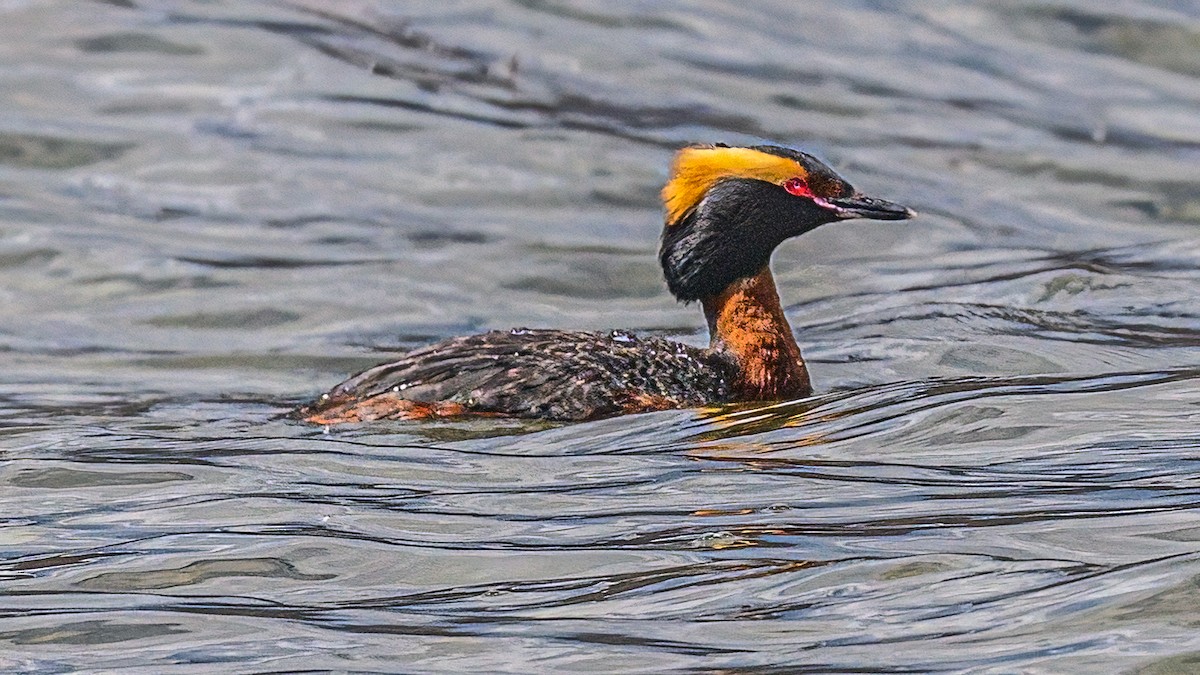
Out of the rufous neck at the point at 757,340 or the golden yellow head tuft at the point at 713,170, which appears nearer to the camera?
the rufous neck at the point at 757,340

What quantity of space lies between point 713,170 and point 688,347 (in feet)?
2.57

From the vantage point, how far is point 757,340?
952cm

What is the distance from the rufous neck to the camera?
9.45 m

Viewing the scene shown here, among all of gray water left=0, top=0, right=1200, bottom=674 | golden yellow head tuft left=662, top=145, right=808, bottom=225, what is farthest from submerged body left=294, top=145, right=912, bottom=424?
gray water left=0, top=0, right=1200, bottom=674

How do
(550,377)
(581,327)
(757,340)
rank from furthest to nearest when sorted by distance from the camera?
(581,327)
(757,340)
(550,377)

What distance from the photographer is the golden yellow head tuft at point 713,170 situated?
31.4 ft

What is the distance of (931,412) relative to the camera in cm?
835

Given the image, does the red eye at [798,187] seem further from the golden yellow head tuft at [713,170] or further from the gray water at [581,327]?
the gray water at [581,327]

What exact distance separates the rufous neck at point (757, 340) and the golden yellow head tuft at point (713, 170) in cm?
42

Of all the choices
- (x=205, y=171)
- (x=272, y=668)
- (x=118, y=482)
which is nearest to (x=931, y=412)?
(x=118, y=482)

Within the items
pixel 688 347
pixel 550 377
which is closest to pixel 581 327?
pixel 688 347

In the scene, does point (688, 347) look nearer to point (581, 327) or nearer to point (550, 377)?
point (550, 377)

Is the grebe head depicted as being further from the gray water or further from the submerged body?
the gray water

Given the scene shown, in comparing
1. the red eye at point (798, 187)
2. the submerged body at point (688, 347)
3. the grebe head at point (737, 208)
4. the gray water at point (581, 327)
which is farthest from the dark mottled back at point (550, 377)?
the red eye at point (798, 187)
